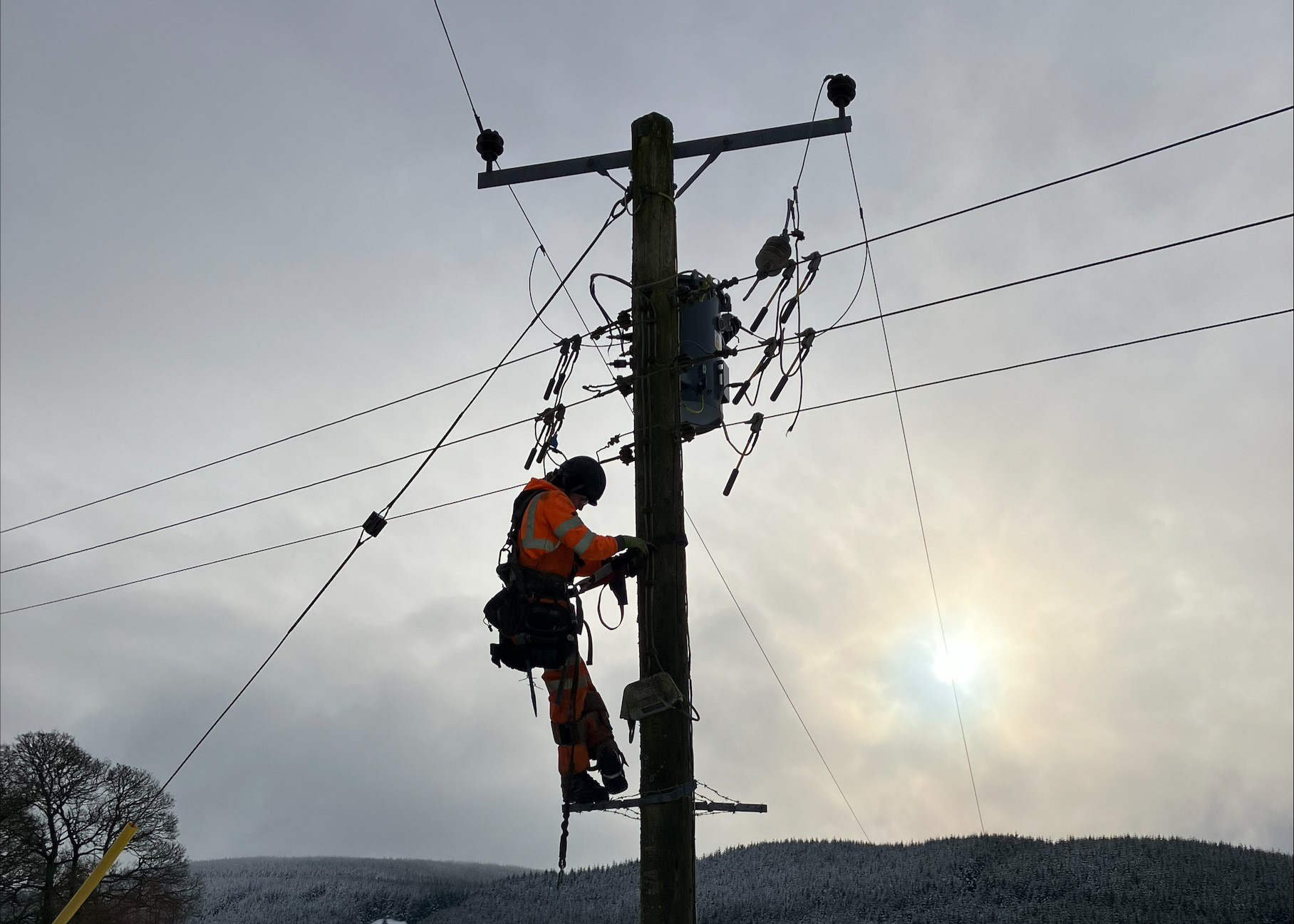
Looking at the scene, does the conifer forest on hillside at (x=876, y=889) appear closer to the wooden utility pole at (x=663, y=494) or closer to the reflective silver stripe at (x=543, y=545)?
the wooden utility pole at (x=663, y=494)

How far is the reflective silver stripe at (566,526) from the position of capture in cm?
607

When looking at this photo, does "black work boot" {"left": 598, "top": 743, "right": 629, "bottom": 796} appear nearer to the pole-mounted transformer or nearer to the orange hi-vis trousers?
the orange hi-vis trousers

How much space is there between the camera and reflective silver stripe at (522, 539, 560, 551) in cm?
618

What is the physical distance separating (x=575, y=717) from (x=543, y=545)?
109cm

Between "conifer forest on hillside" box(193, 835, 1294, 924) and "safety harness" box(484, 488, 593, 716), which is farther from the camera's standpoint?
"conifer forest on hillside" box(193, 835, 1294, 924)

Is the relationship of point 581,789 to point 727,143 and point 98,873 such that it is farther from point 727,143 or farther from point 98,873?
point 727,143

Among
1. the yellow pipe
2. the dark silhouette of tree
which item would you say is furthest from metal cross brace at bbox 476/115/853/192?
the dark silhouette of tree

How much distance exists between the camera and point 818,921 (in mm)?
17828

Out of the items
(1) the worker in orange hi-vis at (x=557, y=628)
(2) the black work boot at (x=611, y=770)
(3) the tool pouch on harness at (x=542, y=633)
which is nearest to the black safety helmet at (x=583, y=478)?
(1) the worker in orange hi-vis at (x=557, y=628)

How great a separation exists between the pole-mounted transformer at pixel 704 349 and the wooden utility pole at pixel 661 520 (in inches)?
13.6

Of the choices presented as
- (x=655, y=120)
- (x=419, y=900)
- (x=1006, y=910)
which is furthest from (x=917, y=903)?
(x=655, y=120)

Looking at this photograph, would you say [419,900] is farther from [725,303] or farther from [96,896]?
[725,303]

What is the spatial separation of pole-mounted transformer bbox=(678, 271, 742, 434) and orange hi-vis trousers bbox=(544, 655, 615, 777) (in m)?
1.86

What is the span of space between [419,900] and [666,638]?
2055 cm
